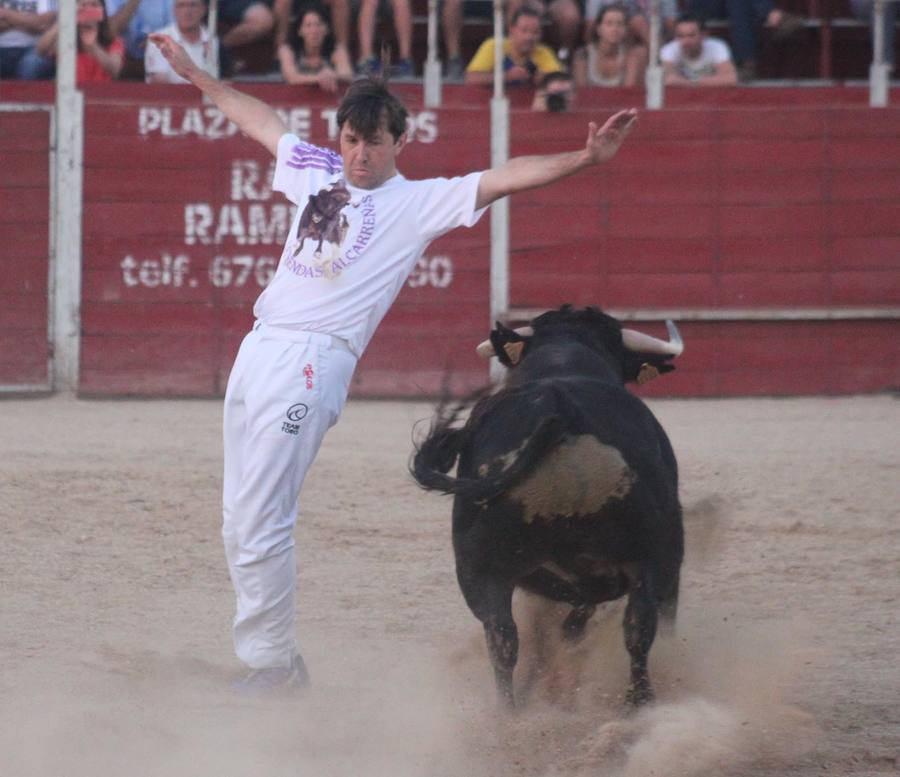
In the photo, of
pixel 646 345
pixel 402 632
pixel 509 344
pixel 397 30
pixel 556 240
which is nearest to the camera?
pixel 509 344

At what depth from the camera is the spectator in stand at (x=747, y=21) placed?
10031mm

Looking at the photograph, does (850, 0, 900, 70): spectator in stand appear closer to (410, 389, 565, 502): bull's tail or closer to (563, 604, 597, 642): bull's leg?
(563, 604, 597, 642): bull's leg

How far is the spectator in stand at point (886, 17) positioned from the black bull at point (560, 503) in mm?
7349

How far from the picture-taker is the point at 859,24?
34.9 ft

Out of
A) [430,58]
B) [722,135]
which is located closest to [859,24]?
[722,135]

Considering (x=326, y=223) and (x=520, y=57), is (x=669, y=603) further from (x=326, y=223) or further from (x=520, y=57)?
(x=520, y=57)

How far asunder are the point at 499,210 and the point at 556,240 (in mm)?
393

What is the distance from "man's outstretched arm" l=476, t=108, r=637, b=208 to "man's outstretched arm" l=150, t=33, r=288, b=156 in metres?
0.64

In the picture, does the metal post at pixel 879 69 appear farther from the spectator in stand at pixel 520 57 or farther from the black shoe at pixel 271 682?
the black shoe at pixel 271 682

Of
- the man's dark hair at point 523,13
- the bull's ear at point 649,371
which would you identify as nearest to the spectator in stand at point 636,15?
the man's dark hair at point 523,13

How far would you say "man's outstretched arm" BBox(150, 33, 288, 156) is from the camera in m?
3.90

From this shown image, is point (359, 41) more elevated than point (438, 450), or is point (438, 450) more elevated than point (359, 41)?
point (359, 41)

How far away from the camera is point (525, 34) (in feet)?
30.6

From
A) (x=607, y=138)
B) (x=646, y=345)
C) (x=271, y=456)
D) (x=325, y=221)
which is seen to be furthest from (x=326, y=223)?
(x=646, y=345)
